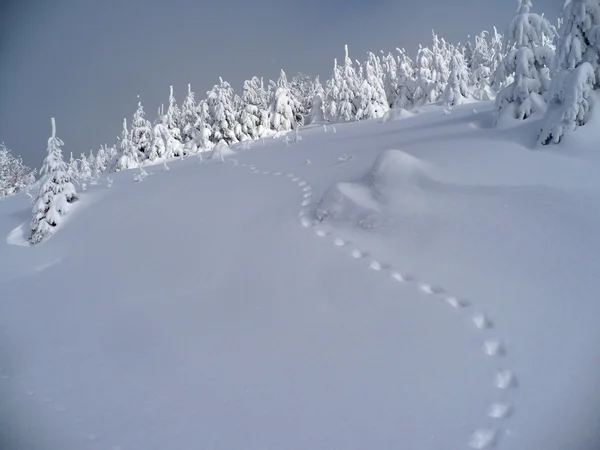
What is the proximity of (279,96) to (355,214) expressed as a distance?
38700mm

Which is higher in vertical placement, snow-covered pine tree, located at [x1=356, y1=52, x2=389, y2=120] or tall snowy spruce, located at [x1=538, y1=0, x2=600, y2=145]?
tall snowy spruce, located at [x1=538, y1=0, x2=600, y2=145]

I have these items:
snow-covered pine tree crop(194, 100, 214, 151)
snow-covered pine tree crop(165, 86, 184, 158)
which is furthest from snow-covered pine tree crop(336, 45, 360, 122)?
snow-covered pine tree crop(165, 86, 184, 158)

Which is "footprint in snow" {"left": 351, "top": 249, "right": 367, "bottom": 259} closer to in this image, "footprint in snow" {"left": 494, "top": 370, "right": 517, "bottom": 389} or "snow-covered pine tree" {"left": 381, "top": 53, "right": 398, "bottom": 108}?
"footprint in snow" {"left": 494, "top": 370, "right": 517, "bottom": 389}

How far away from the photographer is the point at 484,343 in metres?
4.80

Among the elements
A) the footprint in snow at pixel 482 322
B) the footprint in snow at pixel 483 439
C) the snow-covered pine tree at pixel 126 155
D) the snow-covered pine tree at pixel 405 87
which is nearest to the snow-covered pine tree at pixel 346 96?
the snow-covered pine tree at pixel 405 87

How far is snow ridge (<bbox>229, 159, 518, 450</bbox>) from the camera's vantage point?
374 centimetres

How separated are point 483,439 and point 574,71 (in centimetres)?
887

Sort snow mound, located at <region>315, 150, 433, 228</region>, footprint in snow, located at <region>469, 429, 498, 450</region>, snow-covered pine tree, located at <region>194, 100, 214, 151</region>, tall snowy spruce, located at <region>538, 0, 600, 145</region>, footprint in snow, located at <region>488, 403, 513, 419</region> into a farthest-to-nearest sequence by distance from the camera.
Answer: snow-covered pine tree, located at <region>194, 100, 214, 151</region> → tall snowy spruce, located at <region>538, 0, 600, 145</region> → snow mound, located at <region>315, 150, 433, 228</region> → footprint in snow, located at <region>488, 403, 513, 419</region> → footprint in snow, located at <region>469, 429, 498, 450</region>

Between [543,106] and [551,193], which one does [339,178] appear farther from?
[543,106]

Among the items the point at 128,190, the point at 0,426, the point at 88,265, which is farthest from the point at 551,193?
the point at 128,190

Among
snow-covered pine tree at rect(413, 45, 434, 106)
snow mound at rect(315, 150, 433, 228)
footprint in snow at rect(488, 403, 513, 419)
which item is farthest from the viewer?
snow-covered pine tree at rect(413, 45, 434, 106)

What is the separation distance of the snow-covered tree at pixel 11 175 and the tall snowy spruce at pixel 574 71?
5952 cm

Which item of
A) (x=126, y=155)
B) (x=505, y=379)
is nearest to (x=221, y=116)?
(x=126, y=155)

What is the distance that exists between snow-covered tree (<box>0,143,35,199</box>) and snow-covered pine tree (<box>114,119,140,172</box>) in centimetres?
2226
